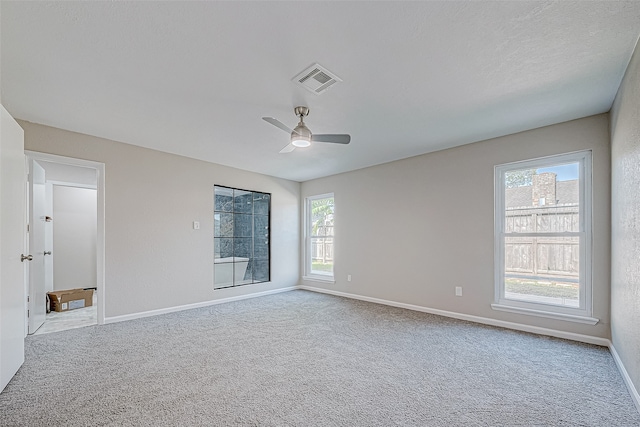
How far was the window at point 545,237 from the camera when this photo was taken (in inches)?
125

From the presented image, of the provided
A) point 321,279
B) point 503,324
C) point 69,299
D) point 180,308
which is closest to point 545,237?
point 503,324

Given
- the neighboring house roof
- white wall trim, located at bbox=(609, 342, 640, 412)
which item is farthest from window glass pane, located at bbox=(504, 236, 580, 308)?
white wall trim, located at bbox=(609, 342, 640, 412)

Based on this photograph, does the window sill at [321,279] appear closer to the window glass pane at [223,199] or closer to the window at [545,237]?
the window glass pane at [223,199]

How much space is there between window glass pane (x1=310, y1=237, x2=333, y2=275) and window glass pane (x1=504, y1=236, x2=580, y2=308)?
125 inches

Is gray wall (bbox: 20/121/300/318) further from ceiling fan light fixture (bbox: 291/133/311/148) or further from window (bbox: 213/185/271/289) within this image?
ceiling fan light fixture (bbox: 291/133/311/148)

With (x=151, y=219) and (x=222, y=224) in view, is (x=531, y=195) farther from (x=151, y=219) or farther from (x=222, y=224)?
(x=151, y=219)

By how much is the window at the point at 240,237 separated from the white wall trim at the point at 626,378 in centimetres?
490

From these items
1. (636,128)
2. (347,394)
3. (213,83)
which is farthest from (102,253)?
(636,128)

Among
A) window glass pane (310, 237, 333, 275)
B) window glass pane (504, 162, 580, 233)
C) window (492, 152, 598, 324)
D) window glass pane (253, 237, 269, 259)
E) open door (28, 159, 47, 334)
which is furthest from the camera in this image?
window glass pane (310, 237, 333, 275)

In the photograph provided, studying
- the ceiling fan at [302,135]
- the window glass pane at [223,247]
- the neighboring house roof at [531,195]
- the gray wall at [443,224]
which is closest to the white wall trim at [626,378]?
the gray wall at [443,224]

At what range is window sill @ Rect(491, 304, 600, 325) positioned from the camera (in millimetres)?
3039

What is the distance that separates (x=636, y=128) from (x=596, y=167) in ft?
4.19

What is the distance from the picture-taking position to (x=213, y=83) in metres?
2.41

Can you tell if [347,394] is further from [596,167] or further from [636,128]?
[596,167]
